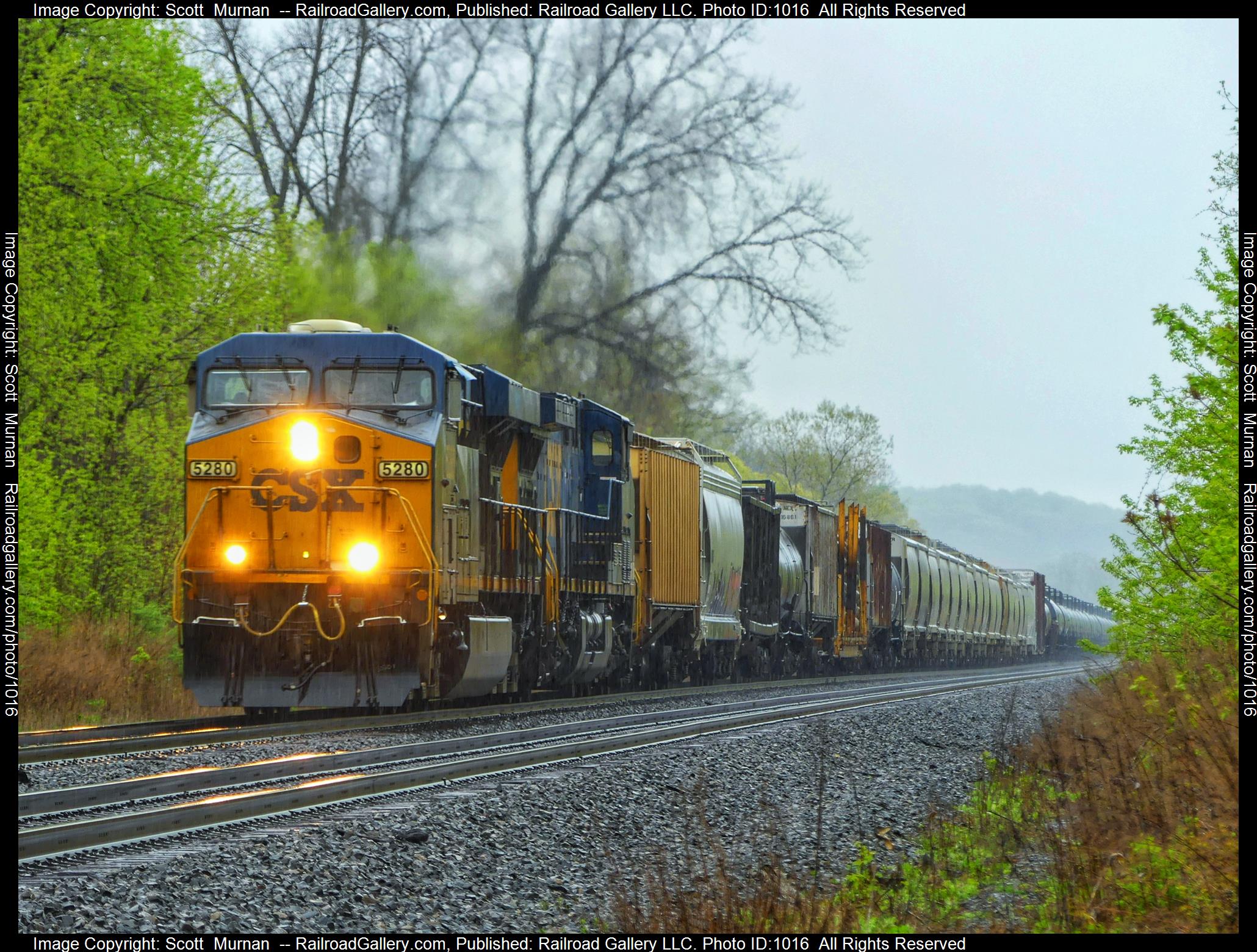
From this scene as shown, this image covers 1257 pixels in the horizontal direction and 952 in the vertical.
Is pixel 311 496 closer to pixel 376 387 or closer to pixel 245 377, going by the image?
pixel 376 387

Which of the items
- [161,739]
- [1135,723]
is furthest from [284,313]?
[1135,723]

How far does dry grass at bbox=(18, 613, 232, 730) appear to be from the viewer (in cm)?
1498

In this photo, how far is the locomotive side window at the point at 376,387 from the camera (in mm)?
13234

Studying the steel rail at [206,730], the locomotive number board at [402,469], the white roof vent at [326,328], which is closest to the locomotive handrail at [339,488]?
the locomotive number board at [402,469]

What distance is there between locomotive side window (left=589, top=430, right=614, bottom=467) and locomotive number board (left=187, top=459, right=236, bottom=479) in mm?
6184

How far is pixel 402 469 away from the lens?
1271 cm

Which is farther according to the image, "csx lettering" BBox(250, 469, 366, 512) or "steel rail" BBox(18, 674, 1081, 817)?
"csx lettering" BBox(250, 469, 366, 512)

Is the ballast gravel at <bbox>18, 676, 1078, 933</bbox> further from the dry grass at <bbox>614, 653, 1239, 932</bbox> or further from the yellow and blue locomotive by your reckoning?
the yellow and blue locomotive

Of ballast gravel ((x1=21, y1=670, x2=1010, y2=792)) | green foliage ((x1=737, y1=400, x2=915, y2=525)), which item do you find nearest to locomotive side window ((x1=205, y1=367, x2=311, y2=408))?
ballast gravel ((x1=21, y1=670, x2=1010, y2=792))

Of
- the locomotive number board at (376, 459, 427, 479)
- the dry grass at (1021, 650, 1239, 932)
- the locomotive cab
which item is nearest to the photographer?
the dry grass at (1021, 650, 1239, 932)

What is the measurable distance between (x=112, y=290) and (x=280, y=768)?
1201 cm

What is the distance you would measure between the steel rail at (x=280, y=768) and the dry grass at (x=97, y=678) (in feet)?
16.4
